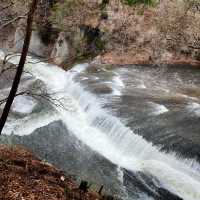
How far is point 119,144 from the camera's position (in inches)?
607

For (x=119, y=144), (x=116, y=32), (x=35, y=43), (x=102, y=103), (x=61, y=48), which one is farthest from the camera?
(x=35, y=43)

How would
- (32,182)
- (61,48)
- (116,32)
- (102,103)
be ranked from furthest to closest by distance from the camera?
(116,32)
(61,48)
(102,103)
(32,182)

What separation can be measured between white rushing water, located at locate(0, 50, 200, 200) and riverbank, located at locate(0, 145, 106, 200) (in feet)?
7.03

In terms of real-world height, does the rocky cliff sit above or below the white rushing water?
above

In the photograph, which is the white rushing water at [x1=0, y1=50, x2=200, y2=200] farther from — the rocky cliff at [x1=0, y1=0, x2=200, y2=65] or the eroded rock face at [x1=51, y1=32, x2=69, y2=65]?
the rocky cliff at [x1=0, y1=0, x2=200, y2=65]

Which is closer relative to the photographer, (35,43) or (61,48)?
(61,48)

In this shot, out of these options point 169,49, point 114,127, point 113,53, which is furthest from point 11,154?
point 169,49

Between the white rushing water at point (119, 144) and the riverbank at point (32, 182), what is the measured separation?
2142 millimetres

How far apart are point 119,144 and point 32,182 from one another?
631cm

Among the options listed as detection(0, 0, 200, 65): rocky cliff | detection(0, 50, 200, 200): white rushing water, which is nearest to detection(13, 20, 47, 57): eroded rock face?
detection(0, 0, 200, 65): rocky cliff

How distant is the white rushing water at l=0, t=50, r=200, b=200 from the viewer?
516 inches

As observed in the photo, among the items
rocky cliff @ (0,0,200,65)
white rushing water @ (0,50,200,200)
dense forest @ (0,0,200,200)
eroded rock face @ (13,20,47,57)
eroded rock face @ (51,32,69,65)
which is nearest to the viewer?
dense forest @ (0,0,200,200)

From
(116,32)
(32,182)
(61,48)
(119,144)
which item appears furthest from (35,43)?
(32,182)

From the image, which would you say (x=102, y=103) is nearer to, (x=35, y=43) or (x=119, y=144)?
(x=119, y=144)
